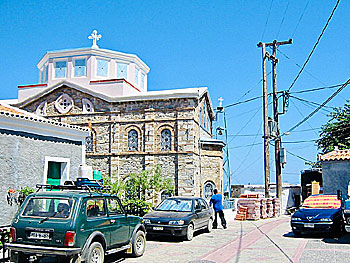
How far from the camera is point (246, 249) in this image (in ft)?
40.5

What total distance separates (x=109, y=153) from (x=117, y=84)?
5.26m

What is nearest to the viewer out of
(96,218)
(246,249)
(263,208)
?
(96,218)

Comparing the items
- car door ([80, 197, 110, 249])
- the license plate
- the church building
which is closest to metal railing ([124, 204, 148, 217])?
the church building

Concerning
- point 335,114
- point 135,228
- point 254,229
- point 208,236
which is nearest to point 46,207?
point 135,228

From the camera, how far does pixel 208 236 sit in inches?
607

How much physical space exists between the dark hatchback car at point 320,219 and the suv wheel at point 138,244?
6520mm

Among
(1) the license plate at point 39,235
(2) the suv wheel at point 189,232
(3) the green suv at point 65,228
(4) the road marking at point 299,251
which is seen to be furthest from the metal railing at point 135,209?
(1) the license plate at point 39,235

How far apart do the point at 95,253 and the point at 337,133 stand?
1325 inches

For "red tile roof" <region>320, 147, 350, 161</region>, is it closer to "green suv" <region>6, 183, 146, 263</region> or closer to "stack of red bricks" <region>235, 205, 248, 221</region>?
"stack of red bricks" <region>235, 205, 248, 221</region>

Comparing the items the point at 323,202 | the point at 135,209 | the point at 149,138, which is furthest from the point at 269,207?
the point at 149,138

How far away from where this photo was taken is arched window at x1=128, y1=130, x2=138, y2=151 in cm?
2916

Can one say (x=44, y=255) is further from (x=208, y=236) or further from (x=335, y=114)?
(x=335, y=114)

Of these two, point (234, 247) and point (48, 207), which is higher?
point (48, 207)

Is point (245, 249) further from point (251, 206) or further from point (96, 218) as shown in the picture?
point (251, 206)
